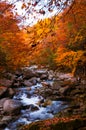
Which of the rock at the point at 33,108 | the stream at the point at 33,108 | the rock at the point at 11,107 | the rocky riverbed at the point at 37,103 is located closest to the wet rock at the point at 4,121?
the rocky riverbed at the point at 37,103

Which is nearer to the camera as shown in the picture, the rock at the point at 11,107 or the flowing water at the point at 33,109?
the flowing water at the point at 33,109

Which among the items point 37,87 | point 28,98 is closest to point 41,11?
point 28,98

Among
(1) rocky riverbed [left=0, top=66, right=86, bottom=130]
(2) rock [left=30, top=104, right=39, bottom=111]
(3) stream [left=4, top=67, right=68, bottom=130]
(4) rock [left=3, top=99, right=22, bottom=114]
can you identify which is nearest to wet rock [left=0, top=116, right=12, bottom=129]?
(1) rocky riverbed [left=0, top=66, right=86, bottom=130]

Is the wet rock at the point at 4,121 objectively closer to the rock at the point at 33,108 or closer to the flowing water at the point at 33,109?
the flowing water at the point at 33,109

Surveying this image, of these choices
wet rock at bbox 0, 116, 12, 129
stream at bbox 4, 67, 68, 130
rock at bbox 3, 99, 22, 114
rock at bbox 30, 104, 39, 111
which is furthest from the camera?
rock at bbox 30, 104, 39, 111

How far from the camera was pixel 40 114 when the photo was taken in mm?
13383

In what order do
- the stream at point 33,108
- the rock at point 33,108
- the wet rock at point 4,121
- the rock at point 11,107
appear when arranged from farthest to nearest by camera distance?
the rock at point 33,108 → the rock at point 11,107 → the stream at point 33,108 → the wet rock at point 4,121

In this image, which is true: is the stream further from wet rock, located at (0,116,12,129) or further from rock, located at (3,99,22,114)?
rock, located at (3,99,22,114)

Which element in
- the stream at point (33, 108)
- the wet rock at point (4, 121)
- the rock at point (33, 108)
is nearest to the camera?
the wet rock at point (4, 121)

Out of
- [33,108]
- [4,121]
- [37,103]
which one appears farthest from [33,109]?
[4,121]

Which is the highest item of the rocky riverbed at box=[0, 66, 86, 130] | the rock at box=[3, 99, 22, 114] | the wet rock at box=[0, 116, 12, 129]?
the wet rock at box=[0, 116, 12, 129]

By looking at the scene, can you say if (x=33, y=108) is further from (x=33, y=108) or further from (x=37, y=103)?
(x=37, y=103)

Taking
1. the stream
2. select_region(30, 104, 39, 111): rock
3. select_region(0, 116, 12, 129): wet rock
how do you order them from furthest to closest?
select_region(30, 104, 39, 111): rock < the stream < select_region(0, 116, 12, 129): wet rock

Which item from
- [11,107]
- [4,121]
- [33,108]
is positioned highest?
[4,121]
